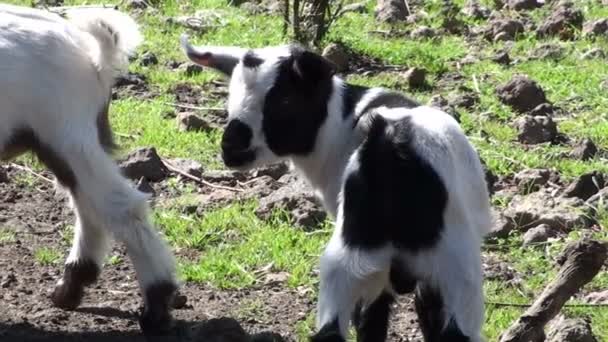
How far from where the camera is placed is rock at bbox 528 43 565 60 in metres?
10.7

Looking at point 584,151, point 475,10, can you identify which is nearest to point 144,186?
point 584,151

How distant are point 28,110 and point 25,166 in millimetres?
2697

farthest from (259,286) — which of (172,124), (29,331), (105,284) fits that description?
(172,124)

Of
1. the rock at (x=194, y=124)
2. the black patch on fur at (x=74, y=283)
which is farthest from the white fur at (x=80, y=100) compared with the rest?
the rock at (x=194, y=124)

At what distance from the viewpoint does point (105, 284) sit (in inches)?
278

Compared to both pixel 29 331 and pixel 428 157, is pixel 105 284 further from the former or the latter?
pixel 428 157

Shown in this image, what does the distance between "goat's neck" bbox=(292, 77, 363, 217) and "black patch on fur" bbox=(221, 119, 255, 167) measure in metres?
0.26

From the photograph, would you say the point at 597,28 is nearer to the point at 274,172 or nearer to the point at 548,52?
the point at 548,52

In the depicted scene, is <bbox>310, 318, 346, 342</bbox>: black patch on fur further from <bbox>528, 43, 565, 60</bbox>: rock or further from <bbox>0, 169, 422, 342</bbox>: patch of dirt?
<bbox>528, 43, 565, 60</bbox>: rock

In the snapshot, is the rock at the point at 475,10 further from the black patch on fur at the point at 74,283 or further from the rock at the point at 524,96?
the black patch on fur at the point at 74,283

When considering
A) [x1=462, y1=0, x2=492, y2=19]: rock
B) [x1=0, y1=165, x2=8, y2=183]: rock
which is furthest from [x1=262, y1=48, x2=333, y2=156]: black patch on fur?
[x1=462, y1=0, x2=492, y2=19]: rock

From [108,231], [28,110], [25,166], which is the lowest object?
[25,166]

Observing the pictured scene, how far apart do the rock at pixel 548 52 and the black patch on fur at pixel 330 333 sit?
5814 mm

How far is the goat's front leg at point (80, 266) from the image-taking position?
663 centimetres
